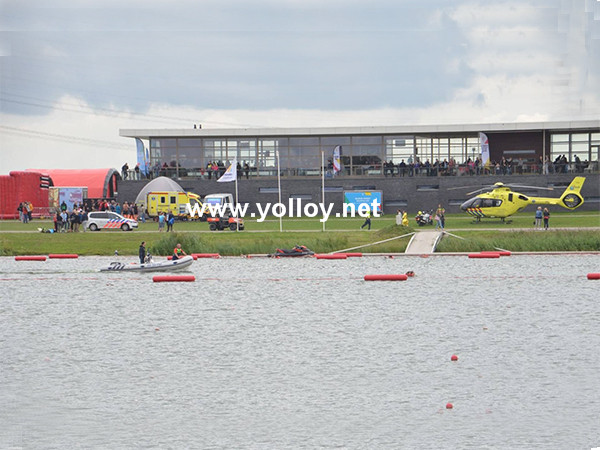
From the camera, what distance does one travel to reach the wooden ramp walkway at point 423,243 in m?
53.6

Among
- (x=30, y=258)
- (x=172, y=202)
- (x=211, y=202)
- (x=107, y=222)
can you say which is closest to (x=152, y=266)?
(x=30, y=258)

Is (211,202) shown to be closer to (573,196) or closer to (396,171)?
(396,171)

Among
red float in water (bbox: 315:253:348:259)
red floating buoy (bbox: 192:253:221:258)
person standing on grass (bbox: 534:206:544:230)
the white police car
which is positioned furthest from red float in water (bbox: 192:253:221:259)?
person standing on grass (bbox: 534:206:544:230)

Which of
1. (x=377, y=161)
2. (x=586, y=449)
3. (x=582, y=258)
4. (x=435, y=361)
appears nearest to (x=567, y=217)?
(x=582, y=258)

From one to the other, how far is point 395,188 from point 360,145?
7.54 metres

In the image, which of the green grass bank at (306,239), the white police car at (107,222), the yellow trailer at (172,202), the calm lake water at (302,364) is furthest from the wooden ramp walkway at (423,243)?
the yellow trailer at (172,202)

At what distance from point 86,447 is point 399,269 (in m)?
34.4

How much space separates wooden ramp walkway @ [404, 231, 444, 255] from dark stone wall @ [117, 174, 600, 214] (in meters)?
30.5

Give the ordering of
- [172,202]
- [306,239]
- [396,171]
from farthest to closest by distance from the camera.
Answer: [396,171] → [172,202] → [306,239]

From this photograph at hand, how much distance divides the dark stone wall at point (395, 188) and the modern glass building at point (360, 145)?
5.79 ft

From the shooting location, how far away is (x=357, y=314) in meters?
36.0

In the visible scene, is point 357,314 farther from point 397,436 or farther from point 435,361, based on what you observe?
point 397,436

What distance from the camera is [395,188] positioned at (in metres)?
→ 88.3

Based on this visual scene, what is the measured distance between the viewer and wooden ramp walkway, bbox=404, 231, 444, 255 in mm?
53594
